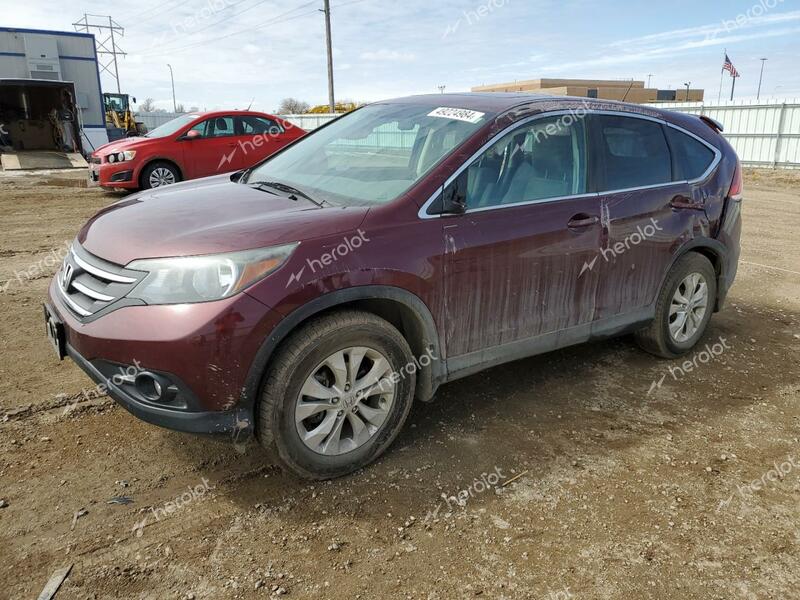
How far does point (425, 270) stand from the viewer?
2.90 m

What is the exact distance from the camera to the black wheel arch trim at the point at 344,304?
2521mm

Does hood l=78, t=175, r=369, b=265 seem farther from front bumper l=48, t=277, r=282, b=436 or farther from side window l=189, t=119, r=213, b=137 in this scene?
side window l=189, t=119, r=213, b=137

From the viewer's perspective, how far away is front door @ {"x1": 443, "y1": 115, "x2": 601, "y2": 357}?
3074 mm

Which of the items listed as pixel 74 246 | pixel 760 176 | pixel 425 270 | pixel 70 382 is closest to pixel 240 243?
pixel 425 270

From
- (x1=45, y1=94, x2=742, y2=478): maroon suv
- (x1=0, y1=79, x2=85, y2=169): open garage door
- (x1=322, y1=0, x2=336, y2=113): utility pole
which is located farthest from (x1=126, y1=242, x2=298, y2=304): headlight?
(x1=322, y1=0, x2=336, y2=113): utility pole

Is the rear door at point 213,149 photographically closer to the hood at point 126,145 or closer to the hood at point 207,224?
the hood at point 126,145

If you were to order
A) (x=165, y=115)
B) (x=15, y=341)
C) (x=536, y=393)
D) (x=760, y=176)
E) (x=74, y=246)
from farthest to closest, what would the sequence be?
(x=165, y=115) → (x=760, y=176) → (x=15, y=341) → (x=536, y=393) → (x=74, y=246)

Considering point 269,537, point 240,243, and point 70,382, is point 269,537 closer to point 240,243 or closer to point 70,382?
point 240,243

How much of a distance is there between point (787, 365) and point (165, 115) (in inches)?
1707

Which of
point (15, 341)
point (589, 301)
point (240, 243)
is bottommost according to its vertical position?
point (15, 341)

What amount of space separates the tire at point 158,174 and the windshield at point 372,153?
27.2ft

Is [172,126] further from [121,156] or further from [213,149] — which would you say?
[121,156]

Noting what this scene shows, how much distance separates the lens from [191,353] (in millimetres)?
2402

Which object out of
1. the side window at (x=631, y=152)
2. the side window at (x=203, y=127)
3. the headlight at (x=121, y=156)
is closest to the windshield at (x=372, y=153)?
the side window at (x=631, y=152)
